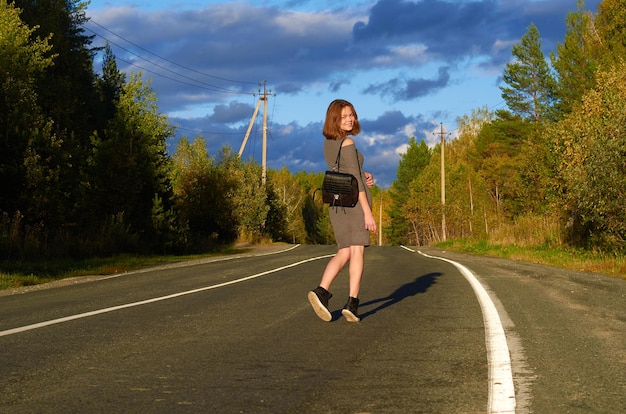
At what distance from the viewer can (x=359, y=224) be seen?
7102mm

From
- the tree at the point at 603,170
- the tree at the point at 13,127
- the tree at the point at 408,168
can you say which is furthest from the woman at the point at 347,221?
the tree at the point at 408,168

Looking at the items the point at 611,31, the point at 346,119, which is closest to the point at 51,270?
the point at 346,119

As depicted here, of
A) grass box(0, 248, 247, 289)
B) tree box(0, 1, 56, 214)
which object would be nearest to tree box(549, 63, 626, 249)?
grass box(0, 248, 247, 289)

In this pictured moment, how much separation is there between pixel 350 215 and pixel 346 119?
99cm

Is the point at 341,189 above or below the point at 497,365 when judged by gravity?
above

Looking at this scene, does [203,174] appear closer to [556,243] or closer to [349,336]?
[556,243]

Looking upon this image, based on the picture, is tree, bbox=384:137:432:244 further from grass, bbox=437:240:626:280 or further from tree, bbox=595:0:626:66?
grass, bbox=437:240:626:280

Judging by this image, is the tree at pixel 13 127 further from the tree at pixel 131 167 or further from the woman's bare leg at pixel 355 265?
the woman's bare leg at pixel 355 265

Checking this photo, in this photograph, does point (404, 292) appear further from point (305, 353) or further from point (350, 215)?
point (305, 353)

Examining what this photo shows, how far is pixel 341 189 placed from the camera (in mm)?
7004

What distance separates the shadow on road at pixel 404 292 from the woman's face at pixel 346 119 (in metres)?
2.05

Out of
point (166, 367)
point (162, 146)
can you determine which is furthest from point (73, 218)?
point (166, 367)

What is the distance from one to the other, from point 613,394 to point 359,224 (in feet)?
10.9

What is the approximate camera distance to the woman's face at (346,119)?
23.7 ft
